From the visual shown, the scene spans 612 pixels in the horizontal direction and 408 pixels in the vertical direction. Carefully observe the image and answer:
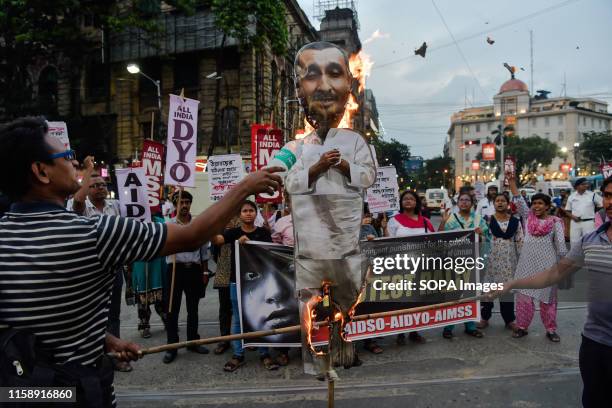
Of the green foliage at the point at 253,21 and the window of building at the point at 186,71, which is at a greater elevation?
the green foliage at the point at 253,21

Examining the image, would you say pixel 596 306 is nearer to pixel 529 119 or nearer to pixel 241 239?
pixel 241 239

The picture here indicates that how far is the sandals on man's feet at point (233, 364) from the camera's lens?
218 inches

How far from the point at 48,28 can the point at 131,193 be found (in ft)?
70.3

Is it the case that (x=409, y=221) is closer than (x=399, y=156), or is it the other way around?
(x=409, y=221)

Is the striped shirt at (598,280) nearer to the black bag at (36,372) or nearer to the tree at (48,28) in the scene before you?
the black bag at (36,372)

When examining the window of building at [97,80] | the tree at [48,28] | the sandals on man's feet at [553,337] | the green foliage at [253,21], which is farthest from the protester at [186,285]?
the window of building at [97,80]

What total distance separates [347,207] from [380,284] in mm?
3651

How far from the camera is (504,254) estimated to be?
677 cm

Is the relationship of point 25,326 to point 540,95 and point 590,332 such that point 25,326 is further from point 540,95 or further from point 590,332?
point 540,95

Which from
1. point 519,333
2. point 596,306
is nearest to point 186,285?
point 519,333

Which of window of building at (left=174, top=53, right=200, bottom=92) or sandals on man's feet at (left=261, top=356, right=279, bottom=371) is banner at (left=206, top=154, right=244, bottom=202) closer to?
sandals on man's feet at (left=261, top=356, right=279, bottom=371)

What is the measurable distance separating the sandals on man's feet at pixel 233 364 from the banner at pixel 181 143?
2.46 meters

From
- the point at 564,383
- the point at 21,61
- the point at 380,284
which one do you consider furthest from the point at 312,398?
the point at 21,61

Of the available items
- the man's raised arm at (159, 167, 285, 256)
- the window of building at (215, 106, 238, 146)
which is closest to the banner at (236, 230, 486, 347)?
the man's raised arm at (159, 167, 285, 256)
